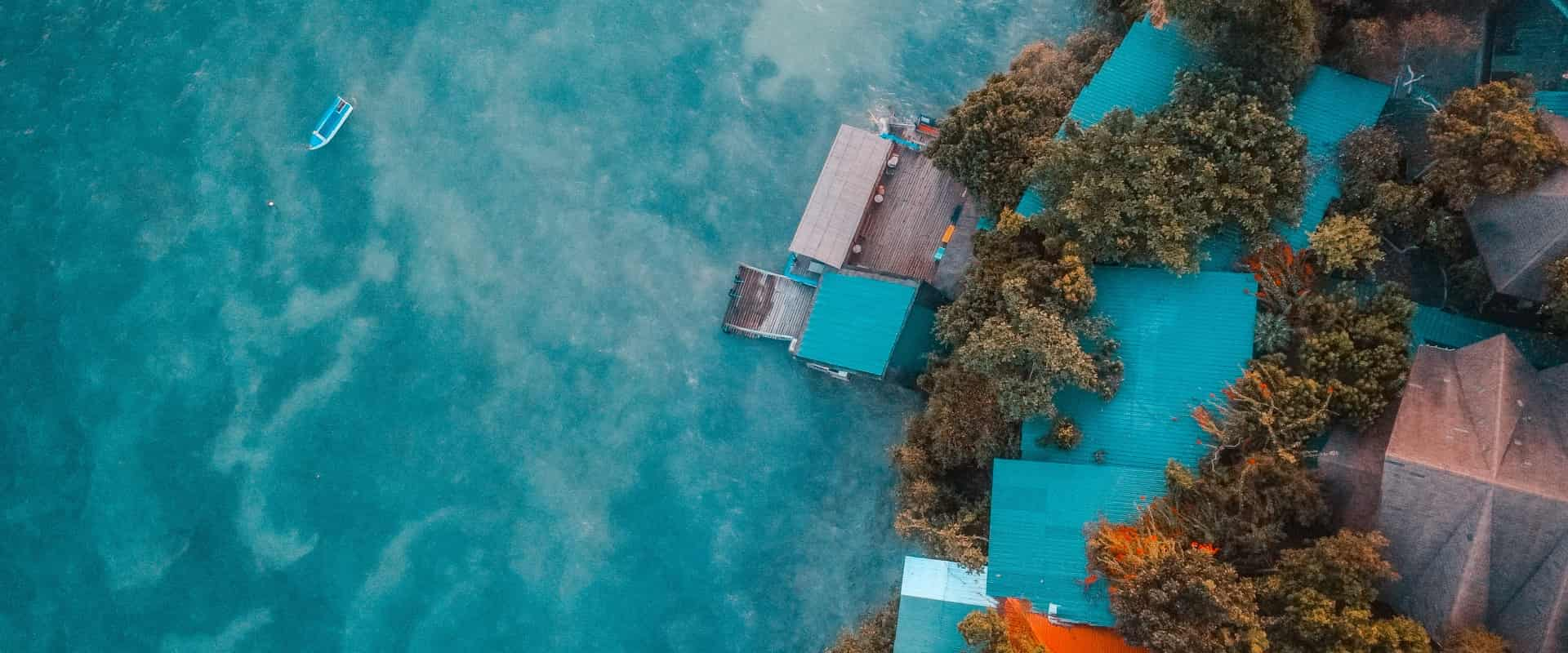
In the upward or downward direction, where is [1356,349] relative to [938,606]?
upward

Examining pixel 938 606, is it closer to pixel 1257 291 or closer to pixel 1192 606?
pixel 1192 606

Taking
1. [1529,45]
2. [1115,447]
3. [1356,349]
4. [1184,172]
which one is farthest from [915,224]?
[1529,45]

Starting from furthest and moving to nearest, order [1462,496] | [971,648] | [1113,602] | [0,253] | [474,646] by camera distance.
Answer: [0,253] → [474,646] → [971,648] → [1113,602] → [1462,496]

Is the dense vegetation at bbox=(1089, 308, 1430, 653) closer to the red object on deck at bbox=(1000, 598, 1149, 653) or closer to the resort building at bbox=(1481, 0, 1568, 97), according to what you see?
the red object on deck at bbox=(1000, 598, 1149, 653)

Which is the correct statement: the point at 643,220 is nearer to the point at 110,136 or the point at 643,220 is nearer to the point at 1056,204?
the point at 1056,204

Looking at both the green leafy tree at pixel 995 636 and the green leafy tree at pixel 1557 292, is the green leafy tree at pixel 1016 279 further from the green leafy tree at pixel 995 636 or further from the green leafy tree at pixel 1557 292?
the green leafy tree at pixel 1557 292

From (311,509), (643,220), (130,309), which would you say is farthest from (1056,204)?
(130,309)

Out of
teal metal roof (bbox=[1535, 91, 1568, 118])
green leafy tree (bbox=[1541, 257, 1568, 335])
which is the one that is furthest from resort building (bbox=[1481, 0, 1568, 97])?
green leafy tree (bbox=[1541, 257, 1568, 335])

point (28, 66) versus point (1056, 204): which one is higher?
point (1056, 204)
